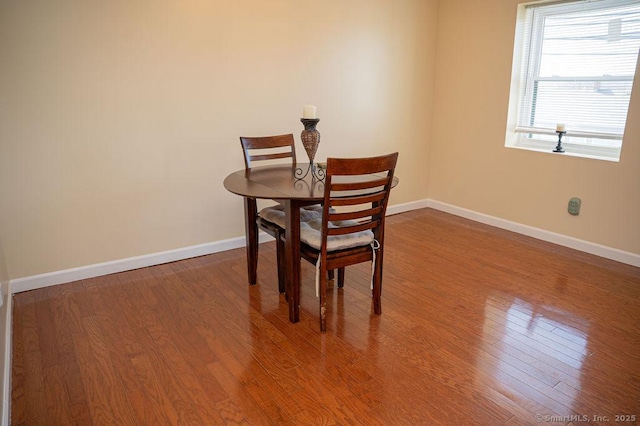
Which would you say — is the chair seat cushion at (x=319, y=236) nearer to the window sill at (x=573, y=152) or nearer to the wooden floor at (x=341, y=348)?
the wooden floor at (x=341, y=348)

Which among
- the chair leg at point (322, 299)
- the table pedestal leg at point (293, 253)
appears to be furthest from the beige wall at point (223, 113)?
the chair leg at point (322, 299)

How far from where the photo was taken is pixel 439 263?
328 cm

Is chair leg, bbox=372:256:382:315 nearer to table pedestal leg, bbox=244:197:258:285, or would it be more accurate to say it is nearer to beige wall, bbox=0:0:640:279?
table pedestal leg, bbox=244:197:258:285

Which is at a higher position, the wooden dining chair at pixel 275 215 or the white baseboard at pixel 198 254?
the wooden dining chair at pixel 275 215

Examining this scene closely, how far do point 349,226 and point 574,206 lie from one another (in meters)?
2.27

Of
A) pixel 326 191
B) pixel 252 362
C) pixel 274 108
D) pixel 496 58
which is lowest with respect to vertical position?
pixel 252 362

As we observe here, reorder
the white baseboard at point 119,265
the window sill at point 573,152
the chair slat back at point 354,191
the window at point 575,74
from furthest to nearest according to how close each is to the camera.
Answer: the window sill at point 573,152, the window at point 575,74, the white baseboard at point 119,265, the chair slat back at point 354,191

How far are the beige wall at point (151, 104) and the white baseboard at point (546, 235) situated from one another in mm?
1318

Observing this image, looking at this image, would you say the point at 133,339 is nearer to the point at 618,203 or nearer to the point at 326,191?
the point at 326,191

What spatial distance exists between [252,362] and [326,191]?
0.89m

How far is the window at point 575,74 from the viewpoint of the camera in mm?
3234

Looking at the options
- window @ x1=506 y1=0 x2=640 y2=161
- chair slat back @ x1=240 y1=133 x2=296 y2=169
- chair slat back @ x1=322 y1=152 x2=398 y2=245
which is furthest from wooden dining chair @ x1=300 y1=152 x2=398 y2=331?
window @ x1=506 y1=0 x2=640 y2=161

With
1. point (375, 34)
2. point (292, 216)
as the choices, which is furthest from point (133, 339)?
point (375, 34)

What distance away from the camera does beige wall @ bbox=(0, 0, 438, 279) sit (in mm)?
2666
